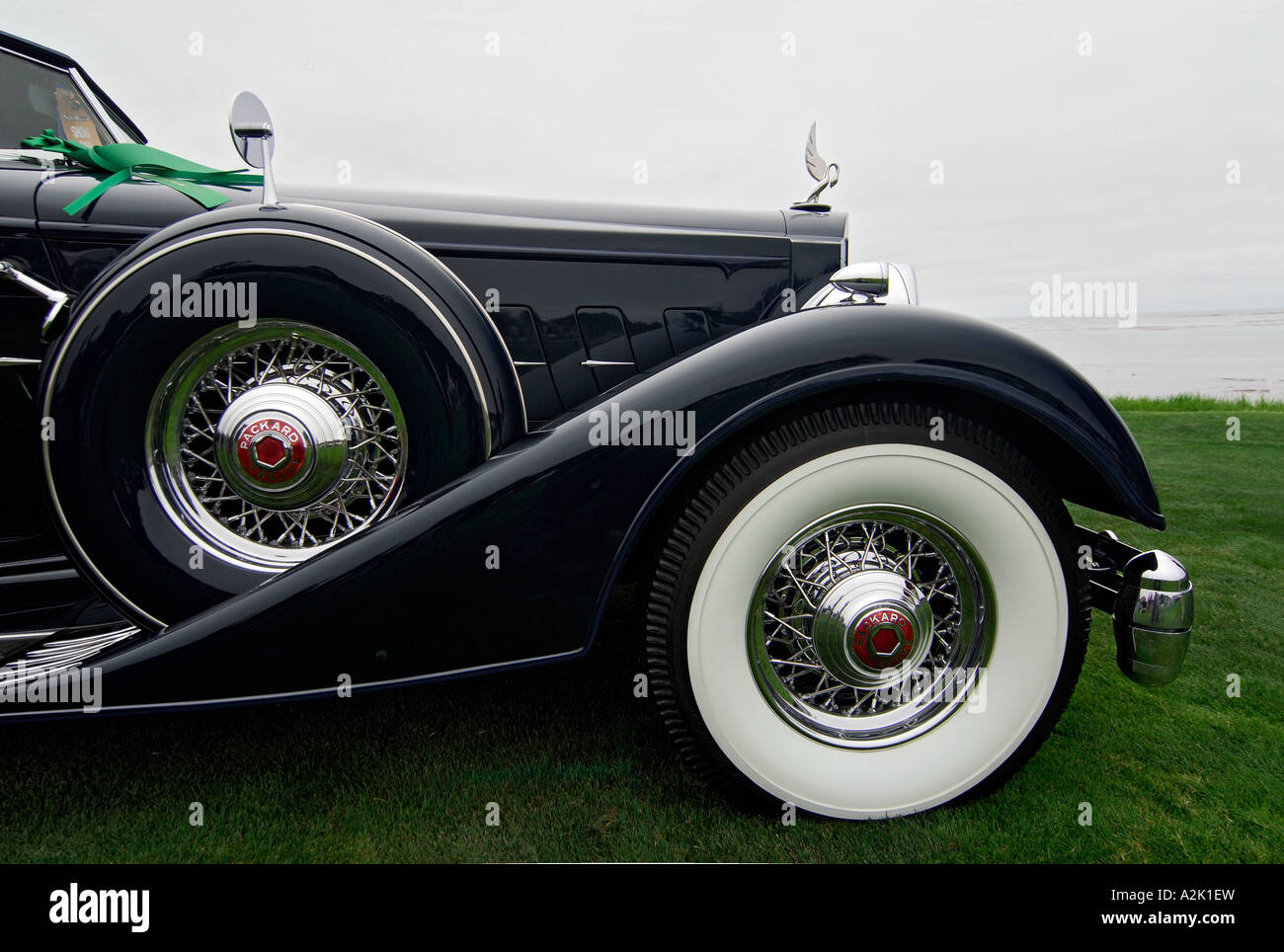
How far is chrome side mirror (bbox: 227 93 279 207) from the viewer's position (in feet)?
5.13

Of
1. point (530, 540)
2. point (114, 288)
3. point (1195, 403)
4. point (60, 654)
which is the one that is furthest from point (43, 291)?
point (1195, 403)

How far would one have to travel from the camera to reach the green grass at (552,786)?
4.86ft

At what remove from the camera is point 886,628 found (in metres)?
1.51

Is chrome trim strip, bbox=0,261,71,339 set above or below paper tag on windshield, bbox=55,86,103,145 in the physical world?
below

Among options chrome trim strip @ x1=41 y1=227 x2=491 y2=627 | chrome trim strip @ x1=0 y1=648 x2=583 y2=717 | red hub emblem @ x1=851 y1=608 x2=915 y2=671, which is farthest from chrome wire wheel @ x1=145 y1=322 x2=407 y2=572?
red hub emblem @ x1=851 y1=608 x2=915 y2=671

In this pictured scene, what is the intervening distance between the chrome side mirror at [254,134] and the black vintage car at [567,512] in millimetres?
12

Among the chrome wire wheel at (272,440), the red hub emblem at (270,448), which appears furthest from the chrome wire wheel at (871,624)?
the red hub emblem at (270,448)

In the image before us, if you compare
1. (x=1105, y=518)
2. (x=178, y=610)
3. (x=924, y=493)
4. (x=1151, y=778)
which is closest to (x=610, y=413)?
(x=924, y=493)

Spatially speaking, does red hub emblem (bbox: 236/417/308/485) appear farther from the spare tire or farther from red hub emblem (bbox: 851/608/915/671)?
red hub emblem (bbox: 851/608/915/671)

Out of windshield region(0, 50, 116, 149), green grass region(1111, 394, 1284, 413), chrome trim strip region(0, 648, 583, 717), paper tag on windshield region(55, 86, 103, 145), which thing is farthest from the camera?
green grass region(1111, 394, 1284, 413)

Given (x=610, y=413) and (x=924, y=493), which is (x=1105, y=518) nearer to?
(x=924, y=493)
